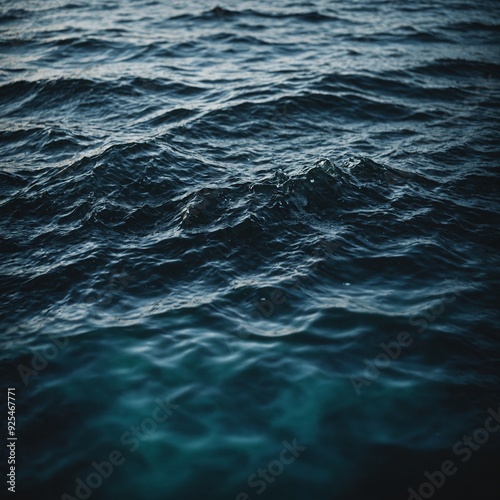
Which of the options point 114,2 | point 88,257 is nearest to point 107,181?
point 88,257

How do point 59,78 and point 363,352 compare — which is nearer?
point 363,352

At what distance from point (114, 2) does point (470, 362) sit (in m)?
19.9

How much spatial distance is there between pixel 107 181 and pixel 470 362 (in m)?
6.49

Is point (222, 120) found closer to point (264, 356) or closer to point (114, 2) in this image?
point (264, 356)

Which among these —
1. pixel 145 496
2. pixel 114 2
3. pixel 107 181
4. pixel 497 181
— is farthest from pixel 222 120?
pixel 114 2

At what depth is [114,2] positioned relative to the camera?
1950cm

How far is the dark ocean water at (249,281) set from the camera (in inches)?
188

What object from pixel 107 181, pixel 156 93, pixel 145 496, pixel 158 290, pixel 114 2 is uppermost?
pixel 114 2

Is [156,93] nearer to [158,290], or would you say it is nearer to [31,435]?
[158,290]

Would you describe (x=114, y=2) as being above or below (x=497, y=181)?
above

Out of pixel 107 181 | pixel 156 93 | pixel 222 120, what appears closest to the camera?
pixel 107 181

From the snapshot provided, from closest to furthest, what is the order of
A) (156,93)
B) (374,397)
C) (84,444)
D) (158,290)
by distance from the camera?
(84,444) → (374,397) → (158,290) → (156,93)

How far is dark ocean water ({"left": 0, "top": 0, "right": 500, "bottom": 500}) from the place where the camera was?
4.79 metres

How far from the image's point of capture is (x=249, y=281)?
261 inches
